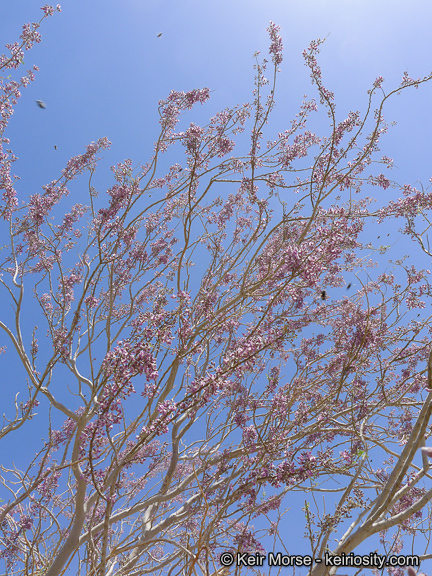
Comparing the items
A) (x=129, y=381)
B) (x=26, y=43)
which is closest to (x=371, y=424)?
(x=129, y=381)

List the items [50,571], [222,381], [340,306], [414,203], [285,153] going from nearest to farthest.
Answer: [222,381] < [50,571] < [414,203] < [285,153] < [340,306]

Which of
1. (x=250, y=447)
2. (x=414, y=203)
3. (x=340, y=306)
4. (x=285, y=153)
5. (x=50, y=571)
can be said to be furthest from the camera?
(x=340, y=306)

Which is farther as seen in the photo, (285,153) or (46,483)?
(285,153)

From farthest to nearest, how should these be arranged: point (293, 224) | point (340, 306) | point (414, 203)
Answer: point (340, 306)
point (293, 224)
point (414, 203)

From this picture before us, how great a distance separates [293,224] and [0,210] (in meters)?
3.93

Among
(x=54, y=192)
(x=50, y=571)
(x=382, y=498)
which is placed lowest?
(x=50, y=571)

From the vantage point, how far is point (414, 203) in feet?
16.1

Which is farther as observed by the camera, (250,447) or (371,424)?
(371,424)

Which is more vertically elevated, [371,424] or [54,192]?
[54,192]

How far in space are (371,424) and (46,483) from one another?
3751mm

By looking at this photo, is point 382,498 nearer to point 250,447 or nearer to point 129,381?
point 250,447

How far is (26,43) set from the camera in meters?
5.08

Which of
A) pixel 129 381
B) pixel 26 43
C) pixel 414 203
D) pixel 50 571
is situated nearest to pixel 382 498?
pixel 129 381

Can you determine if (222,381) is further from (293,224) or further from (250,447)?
(293,224)
